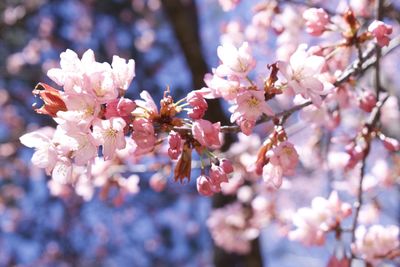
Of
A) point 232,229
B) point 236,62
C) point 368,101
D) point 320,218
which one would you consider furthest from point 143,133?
point 232,229

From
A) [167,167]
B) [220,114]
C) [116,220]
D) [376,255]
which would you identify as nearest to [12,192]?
[116,220]

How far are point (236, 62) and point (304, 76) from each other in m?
0.18

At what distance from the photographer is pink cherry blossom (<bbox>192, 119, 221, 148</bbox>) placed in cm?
117

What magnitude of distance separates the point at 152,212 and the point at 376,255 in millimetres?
5733

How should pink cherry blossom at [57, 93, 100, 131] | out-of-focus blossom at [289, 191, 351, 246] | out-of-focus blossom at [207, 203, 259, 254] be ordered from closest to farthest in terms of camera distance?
pink cherry blossom at [57, 93, 100, 131]
out-of-focus blossom at [289, 191, 351, 246]
out-of-focus blossom at [207, 203, 259, 254]

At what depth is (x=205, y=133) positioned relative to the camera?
1170 mm

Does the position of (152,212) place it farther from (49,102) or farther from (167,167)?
(49,102)

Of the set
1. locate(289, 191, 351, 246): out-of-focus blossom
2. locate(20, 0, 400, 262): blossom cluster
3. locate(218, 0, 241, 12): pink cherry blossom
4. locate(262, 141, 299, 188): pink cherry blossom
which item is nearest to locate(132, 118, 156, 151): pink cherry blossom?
locate(20, 0, 400, 262): blossom cluster

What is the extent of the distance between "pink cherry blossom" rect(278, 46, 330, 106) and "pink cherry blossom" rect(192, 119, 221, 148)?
24 cm

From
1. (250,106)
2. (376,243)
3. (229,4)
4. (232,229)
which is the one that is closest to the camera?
(250,106)

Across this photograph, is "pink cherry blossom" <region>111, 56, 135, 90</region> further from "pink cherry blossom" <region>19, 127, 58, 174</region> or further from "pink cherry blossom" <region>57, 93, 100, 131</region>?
"pink cherry blossom" <region>19, 127, 58, 174</region>

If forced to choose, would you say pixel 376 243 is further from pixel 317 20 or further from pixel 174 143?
pixel 174 143

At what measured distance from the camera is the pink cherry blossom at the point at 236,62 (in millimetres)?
1259

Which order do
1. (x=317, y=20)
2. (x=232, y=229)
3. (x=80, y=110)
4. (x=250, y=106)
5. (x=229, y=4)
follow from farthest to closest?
(x=232, y=229), (x=229, y=4), (x=317, y=20), (x=250, y=106), (x=80, y=110)
